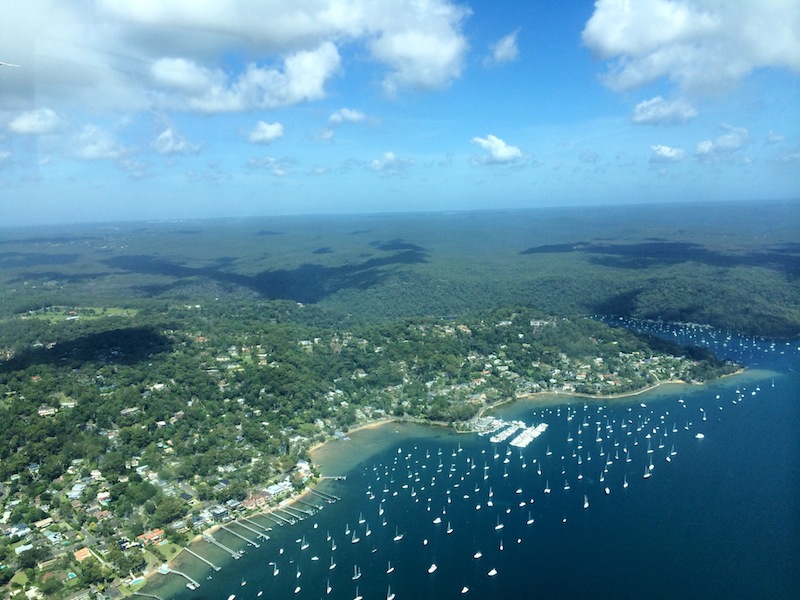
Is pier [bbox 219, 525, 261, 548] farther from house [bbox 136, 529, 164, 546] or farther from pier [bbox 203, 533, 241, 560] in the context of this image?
house [bbox 136, 529, 164, 546]

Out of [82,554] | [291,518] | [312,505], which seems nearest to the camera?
[82,554]

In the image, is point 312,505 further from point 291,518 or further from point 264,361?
point 264,361

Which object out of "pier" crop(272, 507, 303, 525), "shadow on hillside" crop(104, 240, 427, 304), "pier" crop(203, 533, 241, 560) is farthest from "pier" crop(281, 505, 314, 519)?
"shadow on hillside" crop(104, 240, 427, 304)

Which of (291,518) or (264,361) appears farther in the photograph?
(264,361)

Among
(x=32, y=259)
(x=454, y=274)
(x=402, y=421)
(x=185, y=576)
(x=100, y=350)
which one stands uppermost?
(x=32, y=259)

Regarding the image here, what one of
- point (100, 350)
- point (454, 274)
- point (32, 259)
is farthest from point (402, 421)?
point (32, 259)

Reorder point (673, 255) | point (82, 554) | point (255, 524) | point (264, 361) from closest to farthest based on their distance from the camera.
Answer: point (82, 554) → point (255, 524) → point (264, 361) → point (673, 255)
